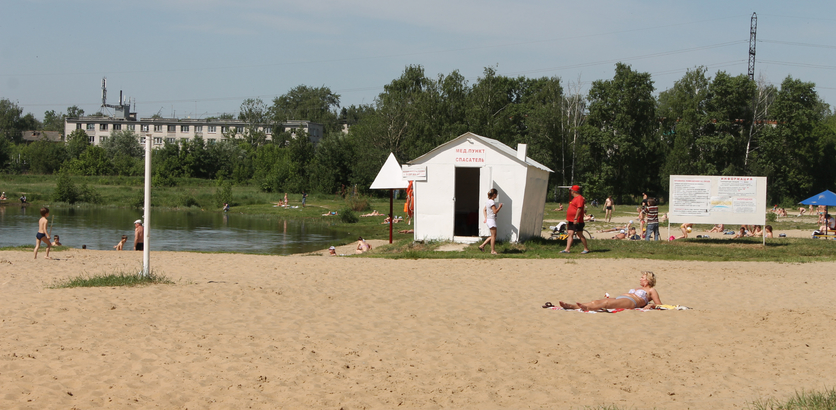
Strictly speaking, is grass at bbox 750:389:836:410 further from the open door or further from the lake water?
the lake water

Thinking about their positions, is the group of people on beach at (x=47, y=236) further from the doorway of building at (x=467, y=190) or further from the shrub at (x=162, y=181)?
the shrub at (x=162, y=181)

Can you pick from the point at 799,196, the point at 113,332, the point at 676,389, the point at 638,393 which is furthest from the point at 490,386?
the point at 799,196

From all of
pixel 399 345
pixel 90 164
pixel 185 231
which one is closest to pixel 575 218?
pixel 399 345

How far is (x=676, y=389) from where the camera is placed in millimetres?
6465

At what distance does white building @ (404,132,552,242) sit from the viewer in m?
18.8

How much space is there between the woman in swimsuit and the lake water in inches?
629

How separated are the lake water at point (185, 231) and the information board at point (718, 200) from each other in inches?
520

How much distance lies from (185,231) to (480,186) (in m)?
20.4

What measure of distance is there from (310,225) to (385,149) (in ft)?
72.0

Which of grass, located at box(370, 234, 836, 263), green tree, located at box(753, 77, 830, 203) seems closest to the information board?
grass, located at box(370, 234, 836, 263)

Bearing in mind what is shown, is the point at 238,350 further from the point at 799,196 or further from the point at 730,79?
the point at 799,196

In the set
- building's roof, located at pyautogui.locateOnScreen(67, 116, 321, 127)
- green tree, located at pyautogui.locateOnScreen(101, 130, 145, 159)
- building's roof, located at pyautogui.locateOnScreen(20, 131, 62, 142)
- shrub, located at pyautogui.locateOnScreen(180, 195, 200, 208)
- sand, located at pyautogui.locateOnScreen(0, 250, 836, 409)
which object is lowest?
sand, located at pyautogui.locateOnScreen(0, 250, 836, 409)

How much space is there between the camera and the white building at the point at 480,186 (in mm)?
18797

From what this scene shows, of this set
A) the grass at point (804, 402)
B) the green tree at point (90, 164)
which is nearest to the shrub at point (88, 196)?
the green tree at point (90, 164)
